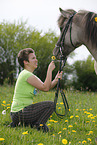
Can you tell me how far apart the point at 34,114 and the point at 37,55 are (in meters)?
8.71

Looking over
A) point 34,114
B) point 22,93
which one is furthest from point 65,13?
point 34,114

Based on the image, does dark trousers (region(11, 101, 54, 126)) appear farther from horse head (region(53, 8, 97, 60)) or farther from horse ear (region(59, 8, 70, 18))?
horse ear (region(59, 8, 70, 18))

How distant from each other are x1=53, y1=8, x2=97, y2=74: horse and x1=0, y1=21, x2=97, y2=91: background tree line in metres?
8.22

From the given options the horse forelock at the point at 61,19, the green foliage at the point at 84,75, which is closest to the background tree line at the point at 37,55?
the green foliage at the point at 84,75

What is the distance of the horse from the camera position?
2.64 m

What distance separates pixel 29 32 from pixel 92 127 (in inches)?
378

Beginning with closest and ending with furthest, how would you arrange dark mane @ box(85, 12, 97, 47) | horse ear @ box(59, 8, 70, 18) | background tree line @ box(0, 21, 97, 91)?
dark mane @ box(85, 12, 97, 47)
horse ear @ box(59, 8, 70, 18)
background tree line @ box(0, 21, 97, 91)

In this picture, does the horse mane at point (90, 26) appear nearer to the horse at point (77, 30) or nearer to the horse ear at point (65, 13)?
the horse at point (77, 30)

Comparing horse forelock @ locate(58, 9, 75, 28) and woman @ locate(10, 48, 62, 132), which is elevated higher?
horse forelock @ locate(58, 9, 75, 28)

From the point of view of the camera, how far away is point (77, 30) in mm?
2773

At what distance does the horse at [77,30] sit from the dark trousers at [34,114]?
93 cm

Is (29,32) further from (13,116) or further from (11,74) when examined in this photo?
(13,116)

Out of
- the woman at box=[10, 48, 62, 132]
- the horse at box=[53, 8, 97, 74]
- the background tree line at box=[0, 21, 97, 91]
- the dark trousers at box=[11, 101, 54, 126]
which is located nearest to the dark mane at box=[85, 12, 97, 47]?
the horse at box=[53, 8, 97, 74]

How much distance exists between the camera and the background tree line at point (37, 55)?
11297 millimetres
